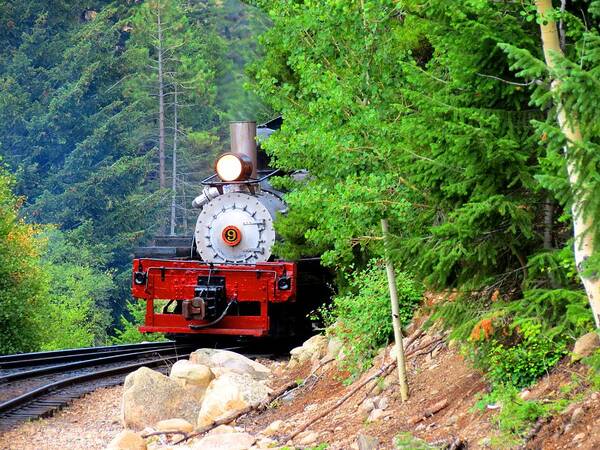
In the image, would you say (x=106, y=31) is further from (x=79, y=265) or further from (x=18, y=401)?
(x=18, y=401)

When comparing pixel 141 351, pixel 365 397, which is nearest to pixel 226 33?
pixel 141 351

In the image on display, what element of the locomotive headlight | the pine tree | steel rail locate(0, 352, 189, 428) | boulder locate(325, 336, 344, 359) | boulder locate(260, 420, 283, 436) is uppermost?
the locomotive headlight

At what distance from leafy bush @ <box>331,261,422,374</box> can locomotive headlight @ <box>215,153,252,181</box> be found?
5.10 metres

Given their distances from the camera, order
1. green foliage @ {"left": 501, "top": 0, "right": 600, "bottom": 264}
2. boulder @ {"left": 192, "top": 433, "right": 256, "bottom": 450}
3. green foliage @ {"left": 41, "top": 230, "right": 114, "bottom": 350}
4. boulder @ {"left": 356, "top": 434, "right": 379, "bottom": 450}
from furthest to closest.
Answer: green foliage @ {"left": 41, "top": 230, "right": 114, "bottom": 350} < boulder @ {"left": 192, "top": 433, "right": 256, "bottom": 450} < boulder @ {"left": 356, "top": 434, "right": 379, "bottom": 450} < green foliage @ {"left": 501, "top": 0, "right": 600, "bottom": 264}

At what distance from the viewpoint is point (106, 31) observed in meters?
48.8

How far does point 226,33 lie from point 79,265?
68.5ft

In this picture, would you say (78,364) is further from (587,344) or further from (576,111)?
(576,111)

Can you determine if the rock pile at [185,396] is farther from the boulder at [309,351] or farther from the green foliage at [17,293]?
the green foliage at [17,293]

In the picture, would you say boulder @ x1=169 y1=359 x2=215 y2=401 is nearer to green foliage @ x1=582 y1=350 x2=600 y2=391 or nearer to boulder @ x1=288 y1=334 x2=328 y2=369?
boulder @ x1=288 y1=334 x2=328 y2=369

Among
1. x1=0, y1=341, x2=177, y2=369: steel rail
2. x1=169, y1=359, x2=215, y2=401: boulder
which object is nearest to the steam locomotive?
x1=0, y1=341, x2=177, y2=369: steel rail

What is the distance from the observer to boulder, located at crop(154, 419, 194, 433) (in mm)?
11320

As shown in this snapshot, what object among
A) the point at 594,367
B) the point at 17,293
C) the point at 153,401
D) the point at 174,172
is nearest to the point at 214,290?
→ the point at 153,401

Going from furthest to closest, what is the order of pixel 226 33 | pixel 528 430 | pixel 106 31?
pixel 226 33 → pixel 106 31 → pixel 528 430

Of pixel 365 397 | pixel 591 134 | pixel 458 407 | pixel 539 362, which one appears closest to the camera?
pixel 591 134
